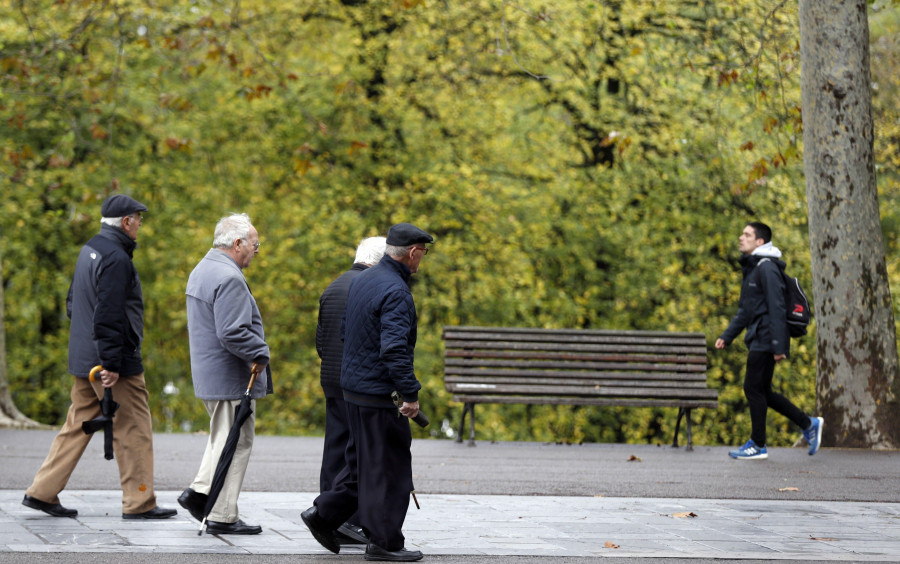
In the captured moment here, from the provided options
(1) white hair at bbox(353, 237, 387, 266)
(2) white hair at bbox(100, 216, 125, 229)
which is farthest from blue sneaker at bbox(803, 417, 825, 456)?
(2) white hair at bbox(100, 216, 125, 229)

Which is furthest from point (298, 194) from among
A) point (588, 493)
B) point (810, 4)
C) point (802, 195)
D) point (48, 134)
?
point (588, 493)

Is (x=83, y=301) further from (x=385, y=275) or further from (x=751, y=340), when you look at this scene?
(x=751, y=340)

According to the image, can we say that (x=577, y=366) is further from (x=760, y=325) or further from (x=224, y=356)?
(x=224, y=356)

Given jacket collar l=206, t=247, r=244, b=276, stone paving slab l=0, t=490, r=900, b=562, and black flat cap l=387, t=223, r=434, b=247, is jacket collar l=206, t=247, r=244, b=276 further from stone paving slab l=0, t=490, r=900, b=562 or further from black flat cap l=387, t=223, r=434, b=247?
stone paving slab l=0, t=490, r=900, b=562

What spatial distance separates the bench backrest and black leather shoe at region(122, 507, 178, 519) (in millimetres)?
5083

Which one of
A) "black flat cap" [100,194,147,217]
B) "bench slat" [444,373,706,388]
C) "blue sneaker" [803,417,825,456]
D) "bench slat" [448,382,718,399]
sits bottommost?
"blue sneaker" [803,417,825,456]

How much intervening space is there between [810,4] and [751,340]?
364 cm

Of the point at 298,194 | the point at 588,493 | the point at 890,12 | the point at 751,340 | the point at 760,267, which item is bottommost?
the point at 588,493

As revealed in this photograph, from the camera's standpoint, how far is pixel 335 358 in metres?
7.01

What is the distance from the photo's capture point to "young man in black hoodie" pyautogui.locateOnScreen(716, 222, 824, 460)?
1052 centimetres

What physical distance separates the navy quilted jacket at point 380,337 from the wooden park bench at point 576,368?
5.75 metres

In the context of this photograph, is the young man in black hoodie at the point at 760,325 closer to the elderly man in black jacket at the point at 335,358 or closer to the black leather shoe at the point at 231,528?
the elderly man in black jacket at the point at 335,358

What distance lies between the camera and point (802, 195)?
56.3ft

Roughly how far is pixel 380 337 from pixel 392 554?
44.1 inches
